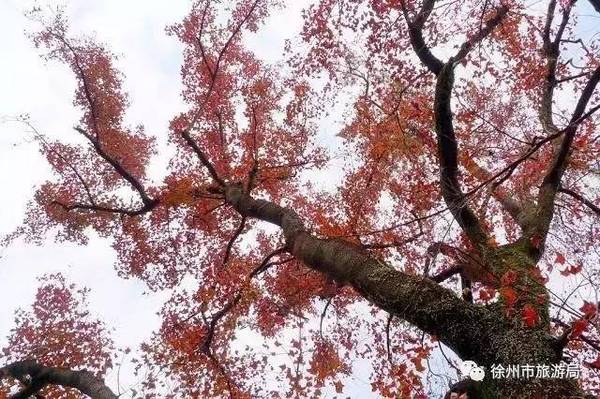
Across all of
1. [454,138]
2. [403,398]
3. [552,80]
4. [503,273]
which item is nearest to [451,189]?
[454,138]

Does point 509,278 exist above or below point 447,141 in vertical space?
below

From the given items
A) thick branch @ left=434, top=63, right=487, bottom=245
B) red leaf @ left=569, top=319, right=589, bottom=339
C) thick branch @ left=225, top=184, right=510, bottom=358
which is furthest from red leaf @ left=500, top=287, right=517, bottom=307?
thick branch @ left=434, top=63, right=487, bottom=245

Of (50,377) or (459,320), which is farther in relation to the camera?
(50,377)

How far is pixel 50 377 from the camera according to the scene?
10.4m

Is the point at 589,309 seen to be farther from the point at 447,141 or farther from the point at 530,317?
the point at 447,141

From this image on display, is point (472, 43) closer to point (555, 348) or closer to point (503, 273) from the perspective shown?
point (503, 273)

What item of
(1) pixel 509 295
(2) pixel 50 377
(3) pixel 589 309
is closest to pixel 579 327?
(3) pixel 589 309

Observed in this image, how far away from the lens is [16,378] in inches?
424

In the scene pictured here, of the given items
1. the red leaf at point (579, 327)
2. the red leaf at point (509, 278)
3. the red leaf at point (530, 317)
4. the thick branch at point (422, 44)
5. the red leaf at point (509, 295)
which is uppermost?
the thick branch at point (422, 44)

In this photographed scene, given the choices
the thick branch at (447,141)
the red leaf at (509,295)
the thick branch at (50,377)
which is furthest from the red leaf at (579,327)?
the thick branch at (50,377)

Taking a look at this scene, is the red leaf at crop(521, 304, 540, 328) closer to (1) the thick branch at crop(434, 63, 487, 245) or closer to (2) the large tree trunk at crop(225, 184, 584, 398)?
(2) the large tree trunk at crop(225, 184, 584, 398)

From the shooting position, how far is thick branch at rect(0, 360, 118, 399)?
30.9ft

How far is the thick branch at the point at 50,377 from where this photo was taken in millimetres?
9428

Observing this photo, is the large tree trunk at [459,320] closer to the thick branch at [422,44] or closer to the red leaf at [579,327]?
the red leaf at [579,327]
